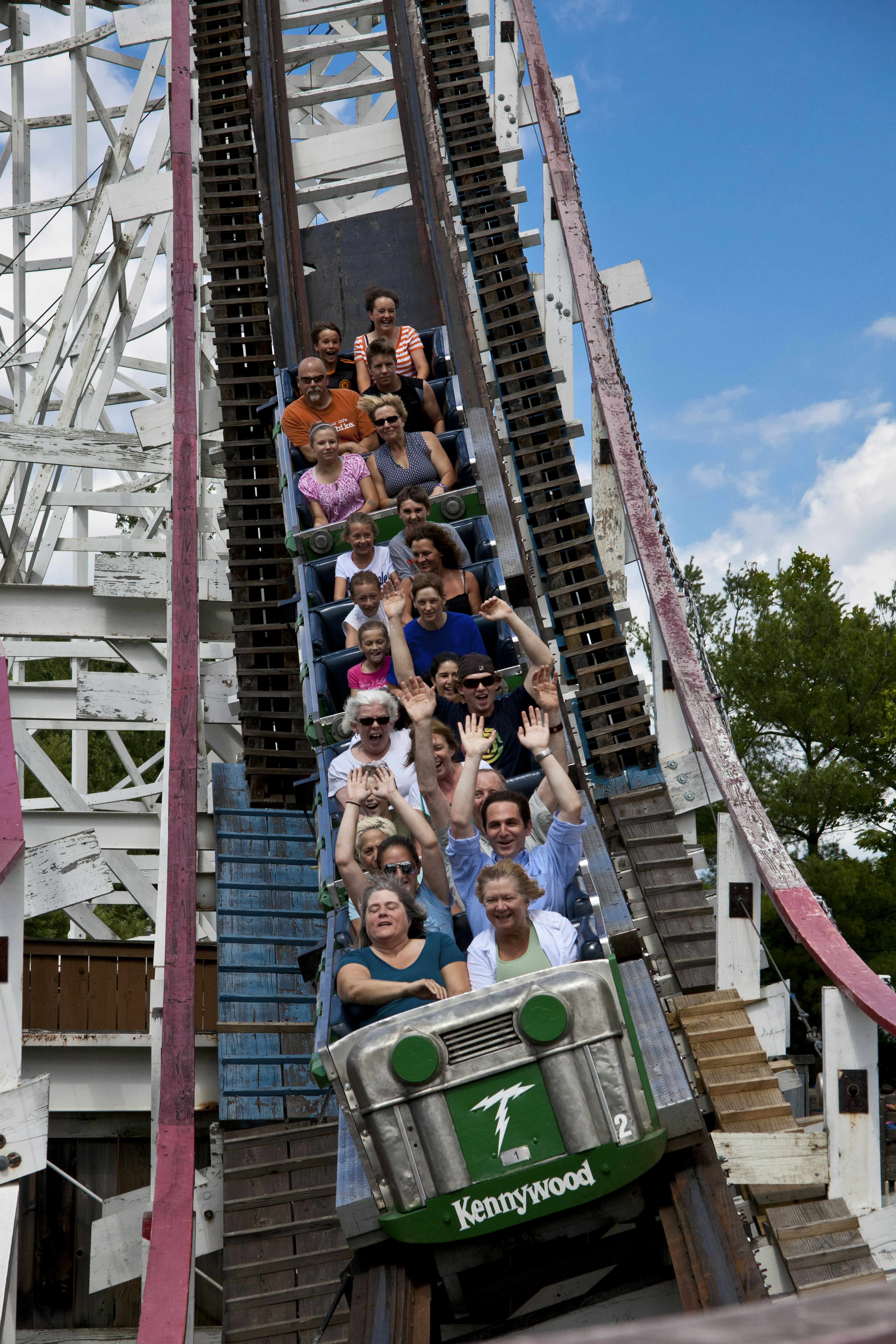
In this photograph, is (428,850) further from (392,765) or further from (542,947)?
(392,765)

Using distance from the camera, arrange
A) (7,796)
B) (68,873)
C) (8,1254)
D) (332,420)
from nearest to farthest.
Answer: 1. (8,1254)
2. (7,796)
3. (68,873)
4. (332,420)

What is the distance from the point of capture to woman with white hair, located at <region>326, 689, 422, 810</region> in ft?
15.6

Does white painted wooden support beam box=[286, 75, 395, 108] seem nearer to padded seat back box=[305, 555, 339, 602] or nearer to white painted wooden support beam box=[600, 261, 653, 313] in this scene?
white painted wooden support beam box=[600, 261, 653, 313]

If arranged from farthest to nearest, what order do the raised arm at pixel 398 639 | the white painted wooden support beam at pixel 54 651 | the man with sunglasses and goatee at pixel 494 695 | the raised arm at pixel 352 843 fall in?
Result: the white painted wooden support beam at pixel 54 651 < the raised arm at pixel 398 639 < the man with sunglasses and goatee at pixel 494 695 < the raised arm at pixel 352 843

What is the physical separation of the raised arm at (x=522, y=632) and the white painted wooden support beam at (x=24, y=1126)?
2144 millimetres

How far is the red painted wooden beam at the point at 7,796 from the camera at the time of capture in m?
3.42

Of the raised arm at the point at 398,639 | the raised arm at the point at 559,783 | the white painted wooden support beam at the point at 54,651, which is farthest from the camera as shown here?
the white painted wooden support beam at the point at 54,651

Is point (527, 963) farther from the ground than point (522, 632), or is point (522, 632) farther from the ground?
point (522, 632)

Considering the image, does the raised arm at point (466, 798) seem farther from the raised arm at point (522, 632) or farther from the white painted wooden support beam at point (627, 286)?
the white painted wooden support beam at point (627, 286)

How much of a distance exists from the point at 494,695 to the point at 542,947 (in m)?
1.35

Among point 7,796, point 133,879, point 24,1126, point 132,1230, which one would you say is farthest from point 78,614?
point 24,1126

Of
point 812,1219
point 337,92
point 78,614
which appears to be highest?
point 337,92

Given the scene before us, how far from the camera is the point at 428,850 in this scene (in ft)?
13.4

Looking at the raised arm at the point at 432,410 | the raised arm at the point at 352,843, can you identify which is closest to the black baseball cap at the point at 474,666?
the raised arm at the point at 352,843
